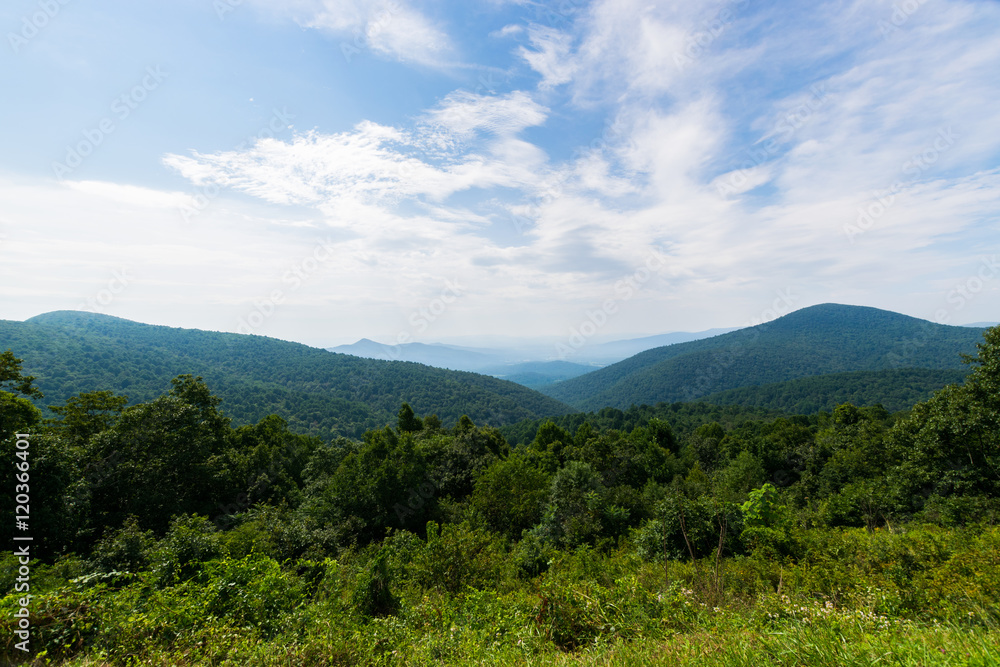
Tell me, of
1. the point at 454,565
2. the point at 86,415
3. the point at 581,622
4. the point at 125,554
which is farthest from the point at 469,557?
the point at 86,415

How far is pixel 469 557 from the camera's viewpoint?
400 inches

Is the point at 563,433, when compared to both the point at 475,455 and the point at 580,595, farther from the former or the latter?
the point at 580,595

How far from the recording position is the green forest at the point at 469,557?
14.3 ft

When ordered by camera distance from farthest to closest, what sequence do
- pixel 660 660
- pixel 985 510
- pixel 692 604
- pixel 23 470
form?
1. pixel 985 510
2. pixel 23 470
3. pixel 692 604
4. pixel 660 660

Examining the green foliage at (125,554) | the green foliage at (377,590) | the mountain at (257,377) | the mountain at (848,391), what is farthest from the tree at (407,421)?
the mountain at (848,391)

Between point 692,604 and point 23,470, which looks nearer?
point 692,604

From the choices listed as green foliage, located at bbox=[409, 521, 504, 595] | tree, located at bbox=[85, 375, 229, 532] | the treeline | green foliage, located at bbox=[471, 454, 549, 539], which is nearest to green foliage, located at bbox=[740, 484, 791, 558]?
the treeline

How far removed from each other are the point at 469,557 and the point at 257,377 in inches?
6809

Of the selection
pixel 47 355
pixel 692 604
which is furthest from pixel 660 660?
pixel 47 355

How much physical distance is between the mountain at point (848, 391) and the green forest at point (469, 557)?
393 ft

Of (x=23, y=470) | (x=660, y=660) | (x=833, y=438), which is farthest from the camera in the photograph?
(x=833, y=438)

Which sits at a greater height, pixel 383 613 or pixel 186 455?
pixel 186 455

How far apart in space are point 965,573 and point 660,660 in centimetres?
713

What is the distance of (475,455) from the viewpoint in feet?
94.8
